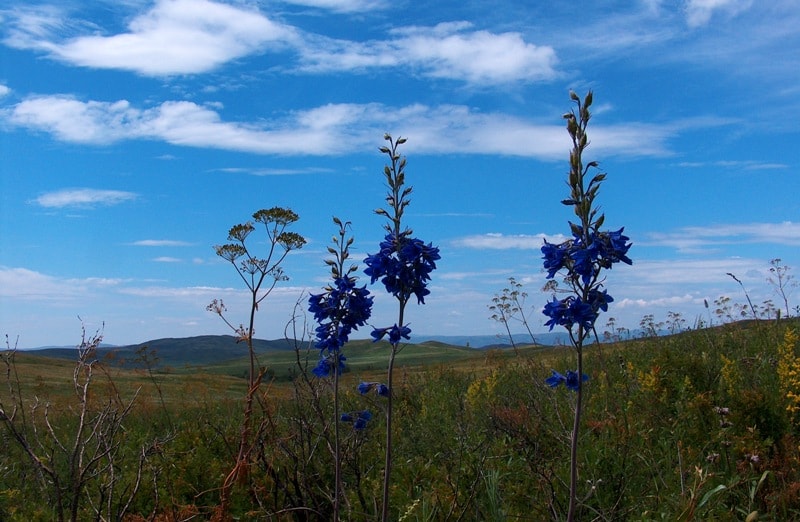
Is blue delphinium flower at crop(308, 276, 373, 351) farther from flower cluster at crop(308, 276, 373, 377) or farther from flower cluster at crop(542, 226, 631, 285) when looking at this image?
flower cluster at crop(542, 226, 631, 285)

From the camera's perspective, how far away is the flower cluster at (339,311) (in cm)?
360

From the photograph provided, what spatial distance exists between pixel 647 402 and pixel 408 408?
3038 mm

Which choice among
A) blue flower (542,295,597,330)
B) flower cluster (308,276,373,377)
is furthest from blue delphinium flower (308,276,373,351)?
blue flower (542,295,597,330)

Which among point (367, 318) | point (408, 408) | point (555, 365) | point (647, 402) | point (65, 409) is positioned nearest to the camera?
point (367, 318)

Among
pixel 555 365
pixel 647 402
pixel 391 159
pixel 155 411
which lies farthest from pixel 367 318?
pixel 155 411

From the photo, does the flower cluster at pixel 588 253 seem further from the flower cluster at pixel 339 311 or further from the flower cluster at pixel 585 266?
the flower cluster at pixel 339 311

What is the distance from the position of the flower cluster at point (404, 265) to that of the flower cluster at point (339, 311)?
376mm

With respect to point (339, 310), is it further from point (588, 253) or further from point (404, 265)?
point (588, 253)

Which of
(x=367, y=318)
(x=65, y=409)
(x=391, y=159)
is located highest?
(x=391, y=159)

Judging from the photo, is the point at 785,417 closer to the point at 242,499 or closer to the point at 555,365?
the point at 242,499

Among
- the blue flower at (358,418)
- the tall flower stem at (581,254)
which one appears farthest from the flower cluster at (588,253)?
the blue flower at (358,418)

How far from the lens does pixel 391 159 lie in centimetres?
338

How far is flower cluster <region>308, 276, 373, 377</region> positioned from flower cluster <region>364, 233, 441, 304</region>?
0.38 meters

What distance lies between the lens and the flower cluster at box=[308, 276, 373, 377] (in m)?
3.60
